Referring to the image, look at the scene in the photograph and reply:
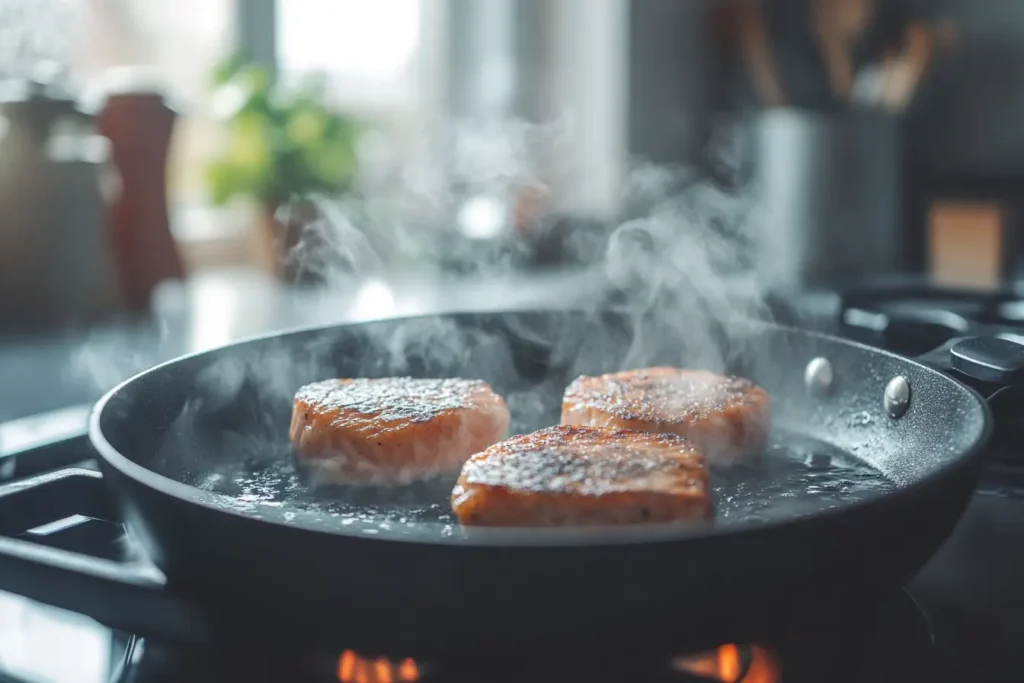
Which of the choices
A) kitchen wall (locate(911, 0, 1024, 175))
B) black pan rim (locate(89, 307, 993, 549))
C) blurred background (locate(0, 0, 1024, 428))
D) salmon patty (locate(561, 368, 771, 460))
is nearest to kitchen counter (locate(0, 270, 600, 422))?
blurred background (locate(0, 0, 1024, 428))

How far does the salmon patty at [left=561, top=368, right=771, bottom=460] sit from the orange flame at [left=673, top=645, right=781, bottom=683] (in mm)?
432

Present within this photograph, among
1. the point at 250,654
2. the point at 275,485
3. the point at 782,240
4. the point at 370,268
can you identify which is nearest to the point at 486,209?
the point at 370,268

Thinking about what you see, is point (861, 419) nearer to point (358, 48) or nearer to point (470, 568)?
point (470, 568)

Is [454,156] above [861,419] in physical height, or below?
above

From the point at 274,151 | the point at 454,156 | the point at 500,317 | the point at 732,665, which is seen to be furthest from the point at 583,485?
the point at 454,156

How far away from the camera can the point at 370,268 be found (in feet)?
9.70

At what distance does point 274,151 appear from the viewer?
8.46ft

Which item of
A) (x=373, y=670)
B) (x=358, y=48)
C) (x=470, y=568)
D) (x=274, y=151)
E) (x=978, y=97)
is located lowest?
(x=373, y=670)

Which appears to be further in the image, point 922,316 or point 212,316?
point 212,316

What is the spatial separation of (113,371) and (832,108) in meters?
2.50

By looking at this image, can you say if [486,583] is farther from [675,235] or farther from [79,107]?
[675,235]

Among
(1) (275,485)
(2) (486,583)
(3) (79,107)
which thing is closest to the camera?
(2) (486,583)

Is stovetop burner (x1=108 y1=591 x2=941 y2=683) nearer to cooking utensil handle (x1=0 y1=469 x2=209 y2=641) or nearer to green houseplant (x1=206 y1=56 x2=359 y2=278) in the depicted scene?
cooking utensil handle (x1=0 y1=469 x2=209 y2=641)

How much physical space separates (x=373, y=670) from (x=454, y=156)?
9.07 feet
